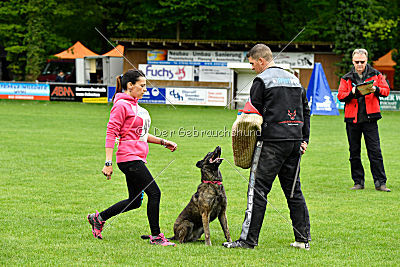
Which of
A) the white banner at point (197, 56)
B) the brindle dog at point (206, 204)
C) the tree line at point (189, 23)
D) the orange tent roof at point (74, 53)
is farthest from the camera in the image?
the orange tent roof at point (74, 53)

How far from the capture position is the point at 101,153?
1414cm

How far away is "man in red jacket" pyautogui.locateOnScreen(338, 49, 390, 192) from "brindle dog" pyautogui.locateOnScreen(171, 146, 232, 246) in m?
4.23

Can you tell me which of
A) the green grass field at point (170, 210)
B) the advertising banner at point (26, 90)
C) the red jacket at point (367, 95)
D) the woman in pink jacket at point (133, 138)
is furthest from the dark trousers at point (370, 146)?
the advertising banner at point (26, 90)

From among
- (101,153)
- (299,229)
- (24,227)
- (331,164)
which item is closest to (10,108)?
(101,153)

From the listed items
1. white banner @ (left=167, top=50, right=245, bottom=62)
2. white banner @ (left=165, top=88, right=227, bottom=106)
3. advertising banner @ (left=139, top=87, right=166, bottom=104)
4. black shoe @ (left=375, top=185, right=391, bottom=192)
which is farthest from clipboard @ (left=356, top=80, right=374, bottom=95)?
white banner @ (left=167, top=50, right=245, bottom=62)

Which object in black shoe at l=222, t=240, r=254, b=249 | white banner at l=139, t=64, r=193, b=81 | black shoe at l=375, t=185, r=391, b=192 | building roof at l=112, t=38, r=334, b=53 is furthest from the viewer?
white banner at l=139, t=64, r=193, b=81

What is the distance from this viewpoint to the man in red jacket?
9.62 metres

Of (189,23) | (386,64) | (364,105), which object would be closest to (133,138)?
(364,105)

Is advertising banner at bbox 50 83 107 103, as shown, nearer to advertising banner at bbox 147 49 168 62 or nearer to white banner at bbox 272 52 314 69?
advertising banner at bbox 147 49 168 62

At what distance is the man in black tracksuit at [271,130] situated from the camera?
5.77 m

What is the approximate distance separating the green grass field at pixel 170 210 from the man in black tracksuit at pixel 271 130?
39cm

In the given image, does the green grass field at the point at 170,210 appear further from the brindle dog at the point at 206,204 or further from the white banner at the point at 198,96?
the white banner at the point at 198,96

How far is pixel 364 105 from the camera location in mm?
9766

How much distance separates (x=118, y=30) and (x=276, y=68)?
141ft
